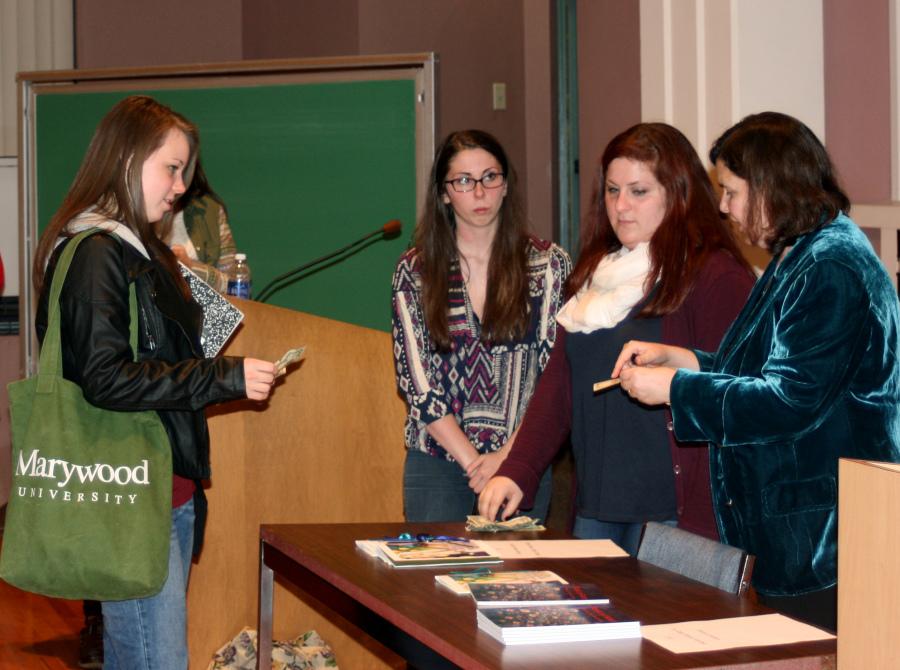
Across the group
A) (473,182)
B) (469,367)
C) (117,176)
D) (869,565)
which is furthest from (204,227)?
(869,565)

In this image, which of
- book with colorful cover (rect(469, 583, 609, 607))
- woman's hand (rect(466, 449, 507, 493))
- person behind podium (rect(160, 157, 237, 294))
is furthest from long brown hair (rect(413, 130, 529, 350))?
person behind podium (rect(160, 157, 237, 294))

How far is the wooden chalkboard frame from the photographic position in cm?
483

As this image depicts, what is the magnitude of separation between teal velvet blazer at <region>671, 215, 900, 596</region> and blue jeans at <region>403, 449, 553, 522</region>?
33.6 inches

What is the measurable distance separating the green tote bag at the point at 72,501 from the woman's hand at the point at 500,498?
65cm

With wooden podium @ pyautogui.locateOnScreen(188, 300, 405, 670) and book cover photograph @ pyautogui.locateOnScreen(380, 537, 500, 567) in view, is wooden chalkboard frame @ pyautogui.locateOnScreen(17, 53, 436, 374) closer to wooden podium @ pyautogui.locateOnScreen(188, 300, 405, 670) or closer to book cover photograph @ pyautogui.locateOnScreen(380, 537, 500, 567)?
wooden podium @ pyautogui.locateOnScreen(188, 300, 405, 670)

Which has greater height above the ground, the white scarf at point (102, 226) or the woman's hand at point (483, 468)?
the white scarf at point (102, 226)

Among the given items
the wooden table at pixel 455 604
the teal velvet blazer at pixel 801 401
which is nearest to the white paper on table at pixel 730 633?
the wooden table at pixel 455 604

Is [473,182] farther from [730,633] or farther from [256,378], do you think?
[730,633]

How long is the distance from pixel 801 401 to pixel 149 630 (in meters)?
1.23

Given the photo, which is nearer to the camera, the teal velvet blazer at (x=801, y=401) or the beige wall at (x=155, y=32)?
the teal velvet blazer at (x=801, y=401)

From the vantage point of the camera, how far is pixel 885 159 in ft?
9.75

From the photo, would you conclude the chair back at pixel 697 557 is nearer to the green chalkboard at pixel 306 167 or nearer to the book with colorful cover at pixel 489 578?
the book with colorful cover at pixel 489 578

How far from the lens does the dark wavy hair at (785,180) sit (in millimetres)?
1935

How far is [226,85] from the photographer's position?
5.11m
